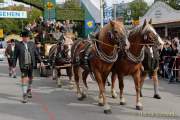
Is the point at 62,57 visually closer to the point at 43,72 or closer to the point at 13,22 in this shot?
the point at 43,72

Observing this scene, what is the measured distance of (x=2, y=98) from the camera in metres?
12.7

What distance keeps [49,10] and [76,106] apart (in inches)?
431

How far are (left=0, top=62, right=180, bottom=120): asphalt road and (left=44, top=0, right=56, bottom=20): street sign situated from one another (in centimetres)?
676

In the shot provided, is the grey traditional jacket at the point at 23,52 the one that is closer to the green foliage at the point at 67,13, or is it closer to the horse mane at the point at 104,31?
the horse mane at the point at 104,31

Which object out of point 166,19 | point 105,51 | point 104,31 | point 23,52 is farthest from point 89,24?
point 166,19

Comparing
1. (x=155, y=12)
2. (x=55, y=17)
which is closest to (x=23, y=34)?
(x=55, y=17)

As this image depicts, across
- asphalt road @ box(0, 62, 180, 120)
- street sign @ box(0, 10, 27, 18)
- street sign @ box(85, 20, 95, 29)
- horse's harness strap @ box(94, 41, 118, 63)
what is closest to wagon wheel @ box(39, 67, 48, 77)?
street sign @ box(85, 20, 95, 29)

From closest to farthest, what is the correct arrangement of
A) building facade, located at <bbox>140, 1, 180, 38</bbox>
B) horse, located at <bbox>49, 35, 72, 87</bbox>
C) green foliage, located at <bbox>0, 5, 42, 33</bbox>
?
1. horse, located at <bbox>49, 35, 72, 87</bbox>
2. building facade, located at <bbox>140, 1, 180, 38</bbox>
3. green foliage, located at <bbox>0, 5, 42, 33</bbox>

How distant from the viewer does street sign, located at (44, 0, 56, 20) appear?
68.3 feet

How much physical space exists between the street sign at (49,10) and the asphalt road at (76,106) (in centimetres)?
676

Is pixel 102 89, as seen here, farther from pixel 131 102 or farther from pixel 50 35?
pixel 50 35

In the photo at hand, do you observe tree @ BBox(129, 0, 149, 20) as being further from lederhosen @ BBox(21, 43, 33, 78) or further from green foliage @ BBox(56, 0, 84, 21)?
lederhosen @ BBox(21, 43, 33, 78)

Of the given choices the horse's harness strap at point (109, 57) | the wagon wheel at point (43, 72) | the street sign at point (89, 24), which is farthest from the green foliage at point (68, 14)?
the horse's harness strap at point (109, 57)

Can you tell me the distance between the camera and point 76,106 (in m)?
10.9
